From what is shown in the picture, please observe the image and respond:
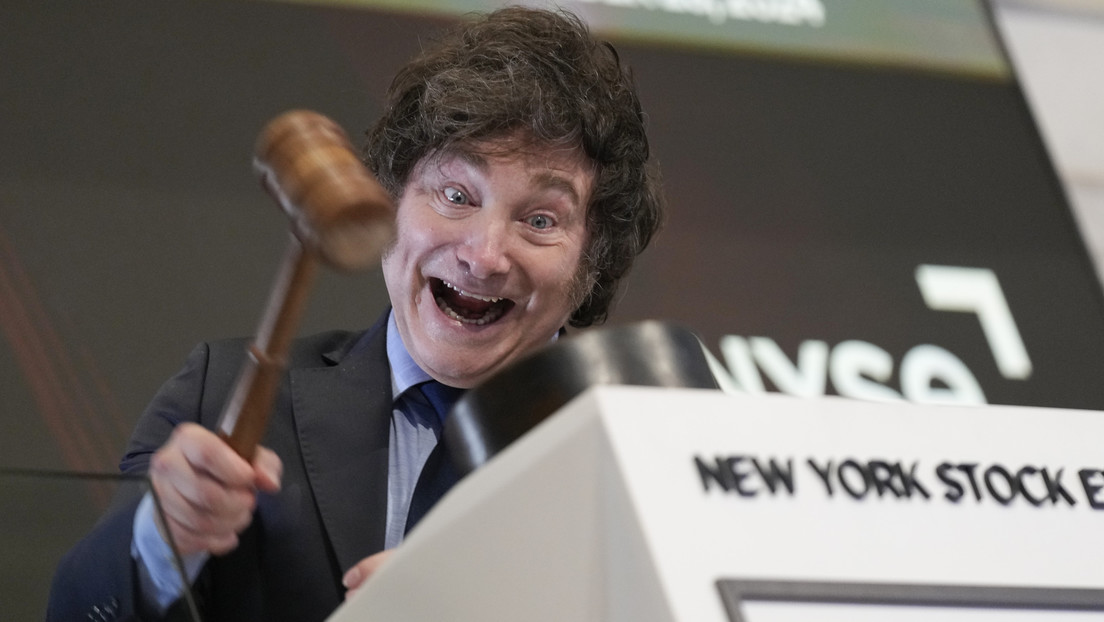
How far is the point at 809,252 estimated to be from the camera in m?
2.33

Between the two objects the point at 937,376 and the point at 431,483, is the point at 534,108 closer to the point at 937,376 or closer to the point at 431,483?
the point at 431,483

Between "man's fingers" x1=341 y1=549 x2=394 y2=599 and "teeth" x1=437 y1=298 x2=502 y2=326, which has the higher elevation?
"teeth" x1=437 y1=298 x2=502 y2=326

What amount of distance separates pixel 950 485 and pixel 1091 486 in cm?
9

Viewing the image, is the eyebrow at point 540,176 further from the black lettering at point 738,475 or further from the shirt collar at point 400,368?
the black lettering at point 738,475

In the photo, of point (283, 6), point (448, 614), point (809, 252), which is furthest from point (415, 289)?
point (809, 252)

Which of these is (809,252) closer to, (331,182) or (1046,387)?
(1046,387)

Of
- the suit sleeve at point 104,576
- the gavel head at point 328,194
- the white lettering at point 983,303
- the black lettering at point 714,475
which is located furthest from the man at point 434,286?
the white lettering at point 983,303

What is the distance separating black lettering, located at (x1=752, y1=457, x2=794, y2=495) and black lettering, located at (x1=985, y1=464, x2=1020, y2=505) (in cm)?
11

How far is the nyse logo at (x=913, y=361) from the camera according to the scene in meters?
2.17

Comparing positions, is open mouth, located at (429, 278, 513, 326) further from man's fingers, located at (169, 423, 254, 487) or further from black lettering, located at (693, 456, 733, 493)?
black lettering, located at (693, 456, 733, 493)

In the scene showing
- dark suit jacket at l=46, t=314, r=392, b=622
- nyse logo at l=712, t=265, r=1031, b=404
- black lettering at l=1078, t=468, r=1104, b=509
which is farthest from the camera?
nyse logo at l=712, t=265, r=1031, b=404

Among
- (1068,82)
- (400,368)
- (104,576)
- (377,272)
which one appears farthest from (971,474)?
(1068,82)

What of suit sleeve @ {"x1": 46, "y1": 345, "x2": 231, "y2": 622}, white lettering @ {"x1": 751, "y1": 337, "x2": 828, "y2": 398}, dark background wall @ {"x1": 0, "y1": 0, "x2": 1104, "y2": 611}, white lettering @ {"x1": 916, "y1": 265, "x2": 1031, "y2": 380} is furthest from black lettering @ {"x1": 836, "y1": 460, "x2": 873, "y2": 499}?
white lettering @ {"x1": 916, "y1": 265, "x2": 1031, "y2": 380}

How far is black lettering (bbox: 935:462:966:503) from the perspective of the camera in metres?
0.65
